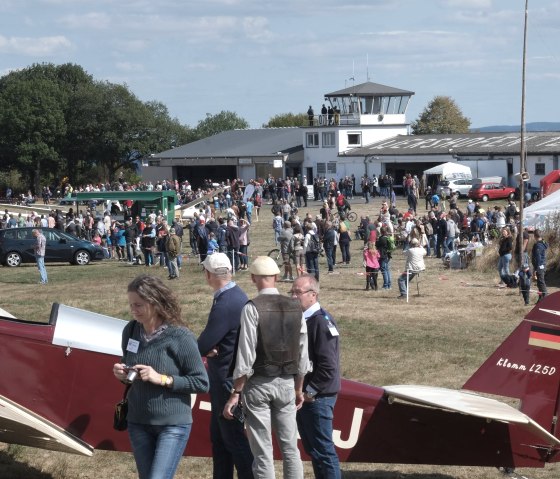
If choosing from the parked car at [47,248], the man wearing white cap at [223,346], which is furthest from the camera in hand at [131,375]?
the parked car at [47,248]

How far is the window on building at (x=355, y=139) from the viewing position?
63.2 metres

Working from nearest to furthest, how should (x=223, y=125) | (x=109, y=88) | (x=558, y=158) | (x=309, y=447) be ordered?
1. (x=309, y=447)
2. (x=558, y=158)
3. (x=109, y=88)
4. (x=223, y=125)

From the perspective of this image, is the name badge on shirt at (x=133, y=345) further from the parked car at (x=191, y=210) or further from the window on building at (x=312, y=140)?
the window on building at (x=312, y=140)

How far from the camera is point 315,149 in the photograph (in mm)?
64062

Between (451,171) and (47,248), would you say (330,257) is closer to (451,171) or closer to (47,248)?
(47,248)

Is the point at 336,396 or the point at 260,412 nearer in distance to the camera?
the point at 260,412

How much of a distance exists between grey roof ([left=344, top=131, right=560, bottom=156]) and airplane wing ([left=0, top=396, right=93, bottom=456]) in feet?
160

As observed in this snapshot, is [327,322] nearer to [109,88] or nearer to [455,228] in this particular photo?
[455,228]

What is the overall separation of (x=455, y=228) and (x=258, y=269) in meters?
21.7

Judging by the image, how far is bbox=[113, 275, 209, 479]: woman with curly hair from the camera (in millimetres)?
4926

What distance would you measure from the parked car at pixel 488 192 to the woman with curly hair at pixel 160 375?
1706 inches

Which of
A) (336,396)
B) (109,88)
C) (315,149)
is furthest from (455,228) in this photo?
(109,88)

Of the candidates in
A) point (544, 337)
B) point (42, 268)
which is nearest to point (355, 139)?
point (42, 268)

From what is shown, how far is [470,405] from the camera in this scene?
6.18 metres
